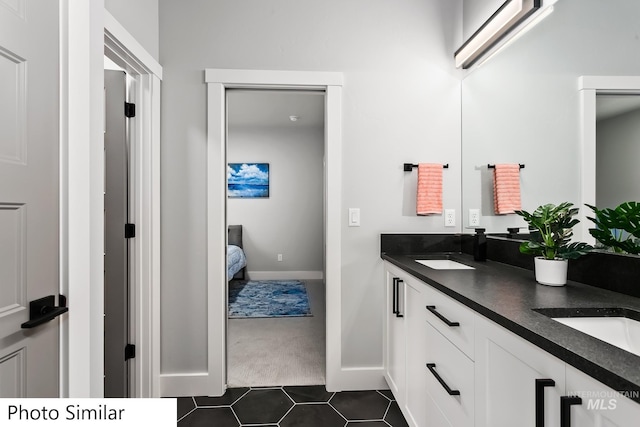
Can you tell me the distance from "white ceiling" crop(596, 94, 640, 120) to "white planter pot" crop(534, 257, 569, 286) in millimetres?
560

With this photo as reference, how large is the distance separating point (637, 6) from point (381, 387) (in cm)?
225

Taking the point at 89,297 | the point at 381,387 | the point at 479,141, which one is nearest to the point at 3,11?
the point at 89,297

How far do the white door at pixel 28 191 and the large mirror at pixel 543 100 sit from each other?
1.97 meters

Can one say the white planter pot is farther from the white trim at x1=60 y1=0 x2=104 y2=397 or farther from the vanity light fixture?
the white trim at x1=60 y1=0 x2=104 y2=397

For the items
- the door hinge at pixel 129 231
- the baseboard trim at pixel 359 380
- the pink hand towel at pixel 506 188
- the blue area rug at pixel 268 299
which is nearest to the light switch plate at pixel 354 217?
the pink hand towel at pixel 506 188

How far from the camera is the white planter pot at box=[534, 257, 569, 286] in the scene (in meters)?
1.22

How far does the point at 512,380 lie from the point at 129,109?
223cm

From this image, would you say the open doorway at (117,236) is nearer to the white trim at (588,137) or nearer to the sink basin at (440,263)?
the sink basin at (440,263)

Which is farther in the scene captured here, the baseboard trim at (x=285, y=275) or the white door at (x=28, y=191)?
the baseboard trim at (x=285, y=275)

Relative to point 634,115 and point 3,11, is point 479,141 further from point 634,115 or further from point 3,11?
point 3,11

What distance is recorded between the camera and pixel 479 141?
79.7 inches

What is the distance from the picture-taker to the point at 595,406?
0.60 metres

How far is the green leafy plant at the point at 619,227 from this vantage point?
1.08m

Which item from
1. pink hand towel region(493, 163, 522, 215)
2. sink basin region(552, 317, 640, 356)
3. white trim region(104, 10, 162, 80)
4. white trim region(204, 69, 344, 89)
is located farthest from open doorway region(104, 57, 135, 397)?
pink hand towel region(493, 163, 522, 215)
